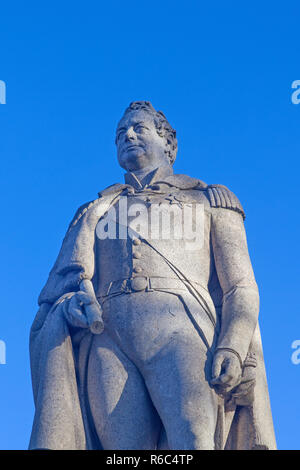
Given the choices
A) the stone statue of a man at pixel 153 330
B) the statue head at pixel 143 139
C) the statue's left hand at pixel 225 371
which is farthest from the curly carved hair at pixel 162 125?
the statue's left hand at pixel 225 371

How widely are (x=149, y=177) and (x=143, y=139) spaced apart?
571 mm

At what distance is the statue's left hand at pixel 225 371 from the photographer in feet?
36.6

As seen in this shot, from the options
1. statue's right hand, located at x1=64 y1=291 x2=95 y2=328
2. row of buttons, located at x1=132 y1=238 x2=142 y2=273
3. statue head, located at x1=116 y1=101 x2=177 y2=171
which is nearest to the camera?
statue's right hand, located at x1=64 y1=291 x2=95 y2=328

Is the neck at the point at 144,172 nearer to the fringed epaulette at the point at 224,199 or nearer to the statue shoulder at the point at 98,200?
the statue shoulder at the point at 98,200

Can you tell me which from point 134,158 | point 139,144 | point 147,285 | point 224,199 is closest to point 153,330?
point 147,285

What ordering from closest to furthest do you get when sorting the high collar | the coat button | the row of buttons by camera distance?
the coat button < the row of buttons < the high collar

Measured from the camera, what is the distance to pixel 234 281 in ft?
40.0

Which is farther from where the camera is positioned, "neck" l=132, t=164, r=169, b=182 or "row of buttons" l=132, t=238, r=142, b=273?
"neck" l=132, t=164, r=169, b=182

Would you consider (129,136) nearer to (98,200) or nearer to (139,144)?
(139,144)

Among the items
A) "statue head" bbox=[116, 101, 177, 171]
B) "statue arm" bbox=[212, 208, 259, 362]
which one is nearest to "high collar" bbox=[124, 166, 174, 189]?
"statue head" bbox=[116, 101, 177, 171]

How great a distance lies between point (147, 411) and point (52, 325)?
4.91 feet

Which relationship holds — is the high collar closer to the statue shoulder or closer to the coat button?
the statue shoulder

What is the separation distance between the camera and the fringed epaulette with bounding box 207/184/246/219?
506 inches

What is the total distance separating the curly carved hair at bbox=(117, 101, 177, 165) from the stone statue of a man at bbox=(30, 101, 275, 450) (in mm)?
888
